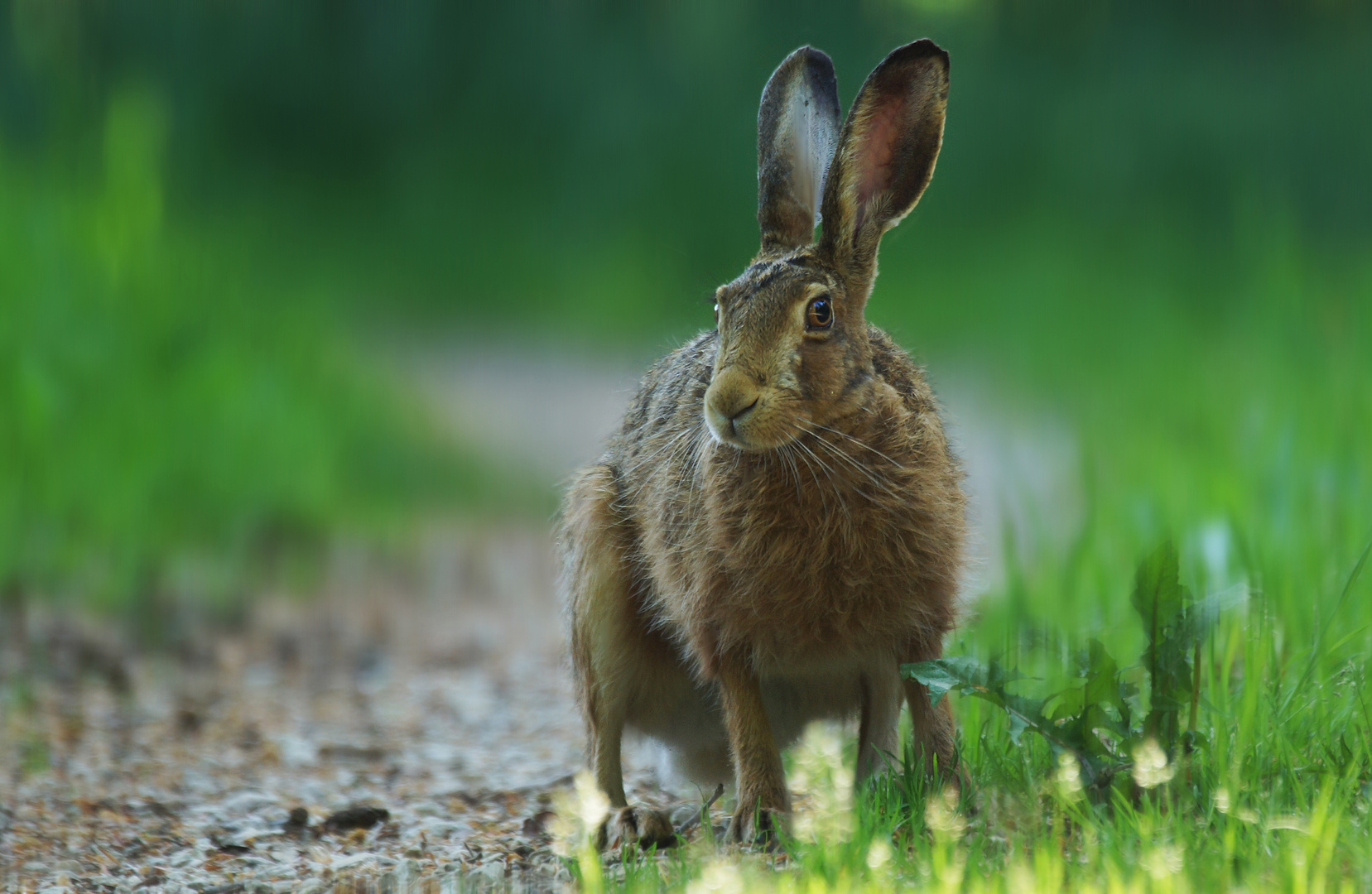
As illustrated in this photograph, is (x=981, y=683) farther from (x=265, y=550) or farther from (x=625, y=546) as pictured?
(x=265, y=550)

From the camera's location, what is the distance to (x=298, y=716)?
18.0ft

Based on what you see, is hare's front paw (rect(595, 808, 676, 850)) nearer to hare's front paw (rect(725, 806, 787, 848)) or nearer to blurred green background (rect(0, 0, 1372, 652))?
hare's front paw (rect(725, 806, 787, 848))

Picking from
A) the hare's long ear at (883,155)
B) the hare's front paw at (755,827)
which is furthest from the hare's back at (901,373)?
the hare's front paw at (755,827)

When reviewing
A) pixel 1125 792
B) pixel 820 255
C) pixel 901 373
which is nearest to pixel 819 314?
pixel 820 255

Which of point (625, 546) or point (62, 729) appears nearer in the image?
point (625, 546)

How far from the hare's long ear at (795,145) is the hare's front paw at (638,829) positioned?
4.65ft

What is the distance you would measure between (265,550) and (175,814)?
3.07 m

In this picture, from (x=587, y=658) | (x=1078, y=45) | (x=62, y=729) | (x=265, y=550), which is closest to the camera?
(x=587, y=658)

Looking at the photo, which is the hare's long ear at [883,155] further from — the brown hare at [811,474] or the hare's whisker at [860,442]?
the hare's whisker at [860,442]

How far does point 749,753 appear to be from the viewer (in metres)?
3.48

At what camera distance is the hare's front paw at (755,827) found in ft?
10.8

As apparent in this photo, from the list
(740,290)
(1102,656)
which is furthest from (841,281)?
(1102,656)

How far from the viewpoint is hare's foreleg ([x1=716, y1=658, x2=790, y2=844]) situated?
3.40m

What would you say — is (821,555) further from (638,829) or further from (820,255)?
(638,829)
